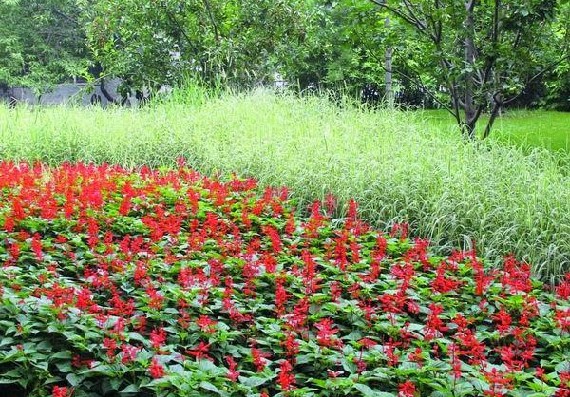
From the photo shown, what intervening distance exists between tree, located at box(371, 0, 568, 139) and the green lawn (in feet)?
1.59

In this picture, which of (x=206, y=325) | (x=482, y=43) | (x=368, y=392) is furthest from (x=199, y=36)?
(x=368, y=392)

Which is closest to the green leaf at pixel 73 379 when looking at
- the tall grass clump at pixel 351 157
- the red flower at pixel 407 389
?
the red flower at pixel 407 389

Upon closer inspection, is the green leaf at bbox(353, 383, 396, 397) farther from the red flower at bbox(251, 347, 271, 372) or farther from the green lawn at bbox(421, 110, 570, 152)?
the green lawn at bbox(421, 110, 570, 152)

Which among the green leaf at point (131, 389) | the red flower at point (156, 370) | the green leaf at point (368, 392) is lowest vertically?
the green leaf at point (368, 392)

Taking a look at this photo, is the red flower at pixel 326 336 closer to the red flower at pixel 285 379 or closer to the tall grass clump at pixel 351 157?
the red flower at pixel 285 379

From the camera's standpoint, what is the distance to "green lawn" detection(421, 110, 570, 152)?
8.46 metres

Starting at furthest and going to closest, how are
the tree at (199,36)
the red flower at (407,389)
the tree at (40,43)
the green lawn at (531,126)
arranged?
the tree at (40,43) → the tree at (199,36) → the green lawn at (531,126) → the red flower at (407,389)

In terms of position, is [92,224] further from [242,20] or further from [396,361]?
[242,20]

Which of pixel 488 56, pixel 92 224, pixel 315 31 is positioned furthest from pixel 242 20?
pixel 92 224

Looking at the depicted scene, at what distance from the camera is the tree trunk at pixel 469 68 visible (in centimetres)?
675

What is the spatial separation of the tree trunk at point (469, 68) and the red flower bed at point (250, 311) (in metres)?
2.92

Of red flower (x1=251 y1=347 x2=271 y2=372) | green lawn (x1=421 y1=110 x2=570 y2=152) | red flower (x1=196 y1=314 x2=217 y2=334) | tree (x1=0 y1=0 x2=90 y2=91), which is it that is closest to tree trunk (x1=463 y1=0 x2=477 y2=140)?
green lawn (x1=421 y1=110 x2=570 y2=152)

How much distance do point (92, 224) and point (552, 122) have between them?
36.0 ft

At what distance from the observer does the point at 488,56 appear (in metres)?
6.72
